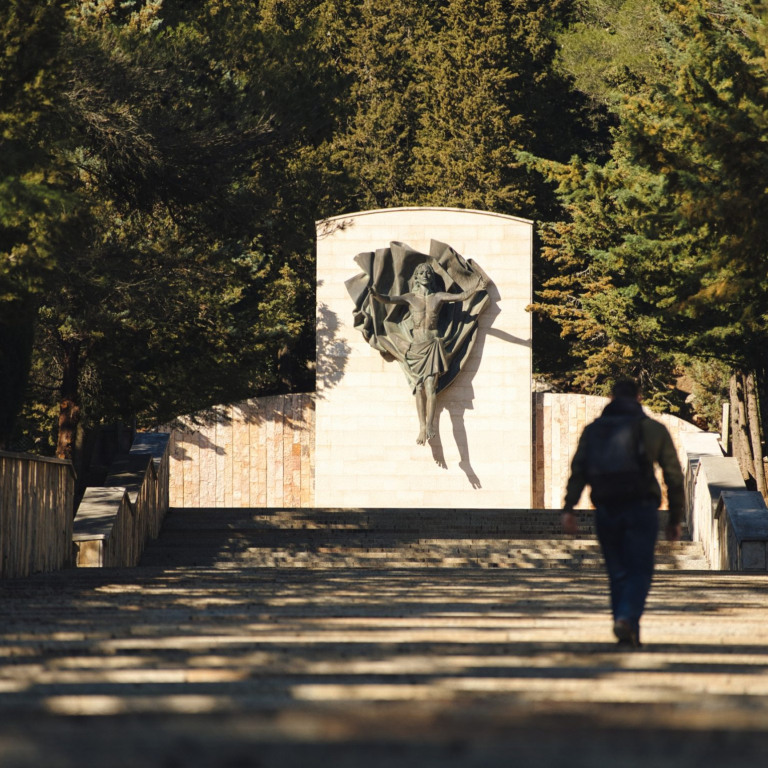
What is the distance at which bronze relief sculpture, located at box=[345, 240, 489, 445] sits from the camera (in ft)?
78.7

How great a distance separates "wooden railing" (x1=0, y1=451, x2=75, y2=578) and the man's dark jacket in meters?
6.33

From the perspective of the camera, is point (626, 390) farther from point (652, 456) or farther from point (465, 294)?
point (465, 294)

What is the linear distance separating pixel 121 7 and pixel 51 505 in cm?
777

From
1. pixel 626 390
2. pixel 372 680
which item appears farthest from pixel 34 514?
pixel 372 680

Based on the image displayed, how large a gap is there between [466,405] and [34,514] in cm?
1236

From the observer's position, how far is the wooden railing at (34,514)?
12055 mm

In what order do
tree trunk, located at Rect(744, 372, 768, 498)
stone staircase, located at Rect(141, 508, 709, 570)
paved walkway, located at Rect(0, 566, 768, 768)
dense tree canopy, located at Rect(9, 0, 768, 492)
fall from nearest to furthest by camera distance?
1. paved walkway, located at Rect(0, 566, 768, 768)
2. dense tree canopy, located at Rect(9, 0, 768, 492)
3. stone staircase, located at Rect(141, 508, 709, 570)
4. tree trunk, located at Rect(744, 372, 768, 498)

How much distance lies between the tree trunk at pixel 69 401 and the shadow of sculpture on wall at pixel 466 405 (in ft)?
22.4

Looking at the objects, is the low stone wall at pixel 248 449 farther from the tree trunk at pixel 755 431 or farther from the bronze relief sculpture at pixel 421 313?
the tree trunk at pixel 755 431

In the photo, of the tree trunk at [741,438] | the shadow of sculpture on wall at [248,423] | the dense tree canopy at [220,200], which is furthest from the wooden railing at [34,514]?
the tree trunk at [741,438]

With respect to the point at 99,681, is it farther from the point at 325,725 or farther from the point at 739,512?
the point at 739,512

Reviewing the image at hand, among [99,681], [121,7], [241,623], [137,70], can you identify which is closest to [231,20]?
[121,7]

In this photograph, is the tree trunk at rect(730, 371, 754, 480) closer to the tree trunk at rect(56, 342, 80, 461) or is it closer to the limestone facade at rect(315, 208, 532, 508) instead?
the limestone facade at rect(315, 208, 532, 508)

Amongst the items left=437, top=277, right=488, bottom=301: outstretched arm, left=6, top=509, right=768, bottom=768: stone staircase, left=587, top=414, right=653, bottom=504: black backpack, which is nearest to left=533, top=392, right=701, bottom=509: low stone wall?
left=437, top=277, right=488, bottom=301: outstretched arm
